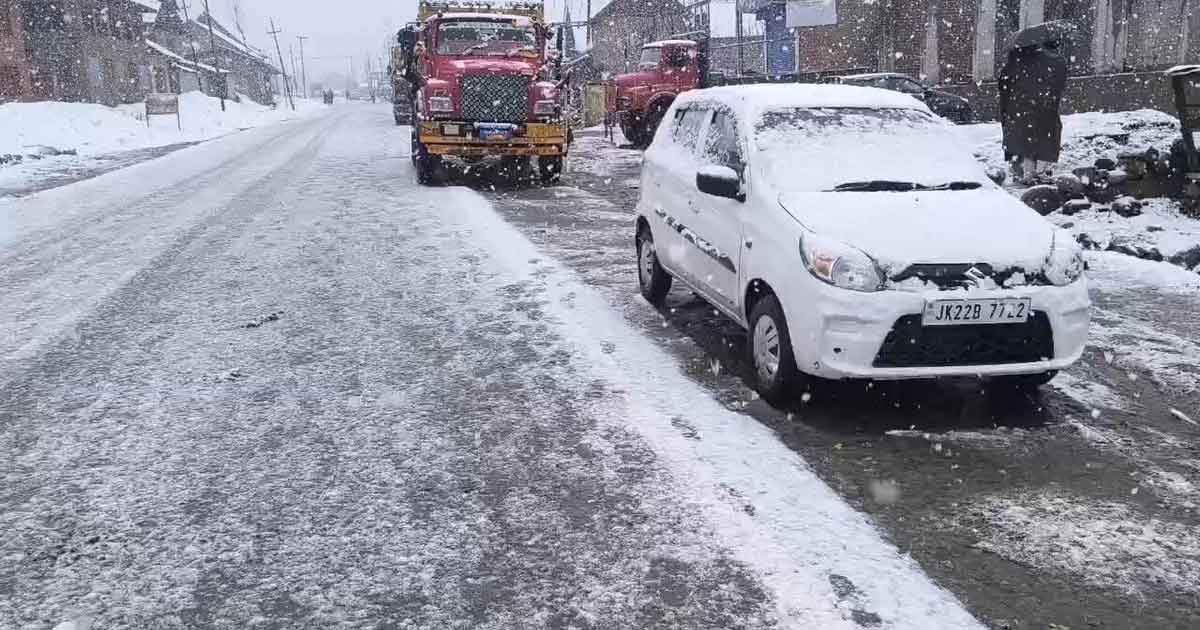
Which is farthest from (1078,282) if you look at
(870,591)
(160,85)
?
(160,85)

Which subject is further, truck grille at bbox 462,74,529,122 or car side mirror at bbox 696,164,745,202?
truck grille at bbox 462,74,529,122

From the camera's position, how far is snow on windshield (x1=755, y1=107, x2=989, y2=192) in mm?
5230

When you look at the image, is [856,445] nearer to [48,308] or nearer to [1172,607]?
[1172,607]

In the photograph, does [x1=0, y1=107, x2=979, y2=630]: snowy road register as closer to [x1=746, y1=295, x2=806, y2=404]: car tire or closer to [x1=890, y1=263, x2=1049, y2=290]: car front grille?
[x1=746, y1=295, x2=806, y2=404]: car tire

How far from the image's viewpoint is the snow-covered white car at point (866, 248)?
4.29 m

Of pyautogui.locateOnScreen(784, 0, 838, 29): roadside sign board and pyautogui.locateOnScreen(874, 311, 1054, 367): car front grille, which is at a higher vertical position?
pyautogui.locateOnScreen(784, 0, 838, 29): roadside sign board

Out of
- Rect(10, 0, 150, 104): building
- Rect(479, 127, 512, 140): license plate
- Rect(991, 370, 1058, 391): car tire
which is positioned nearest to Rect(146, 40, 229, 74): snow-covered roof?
Rect(10, 0, 150, 104): building

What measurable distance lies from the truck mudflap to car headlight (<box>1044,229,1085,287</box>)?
35.6ft

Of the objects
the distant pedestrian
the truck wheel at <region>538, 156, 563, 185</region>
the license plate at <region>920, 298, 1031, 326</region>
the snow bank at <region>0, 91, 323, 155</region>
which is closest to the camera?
the license plate at <region>920, 298, 1031, 326</region>

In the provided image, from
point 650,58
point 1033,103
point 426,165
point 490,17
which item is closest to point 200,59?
→ point 650,58

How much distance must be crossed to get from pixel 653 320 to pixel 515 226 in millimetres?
4632

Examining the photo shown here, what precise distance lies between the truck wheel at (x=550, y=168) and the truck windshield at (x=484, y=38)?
1.83 m

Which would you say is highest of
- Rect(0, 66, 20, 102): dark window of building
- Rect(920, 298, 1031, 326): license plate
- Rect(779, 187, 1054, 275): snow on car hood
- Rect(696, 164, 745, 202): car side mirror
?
Rect(0, 66, 20, 102): dark window of building

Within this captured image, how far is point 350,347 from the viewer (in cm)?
587
